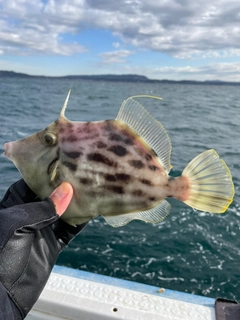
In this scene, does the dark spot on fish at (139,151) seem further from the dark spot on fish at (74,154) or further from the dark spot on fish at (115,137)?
the dark spot on fish at (74,154)

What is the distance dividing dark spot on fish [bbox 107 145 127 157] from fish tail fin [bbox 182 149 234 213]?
403 mm

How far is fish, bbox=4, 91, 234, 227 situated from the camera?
222 cm

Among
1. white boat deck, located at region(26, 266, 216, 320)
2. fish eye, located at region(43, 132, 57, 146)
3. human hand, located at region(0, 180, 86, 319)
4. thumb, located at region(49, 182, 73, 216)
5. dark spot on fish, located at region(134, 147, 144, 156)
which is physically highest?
fish eye, located at region(43, 132, 57, 146)

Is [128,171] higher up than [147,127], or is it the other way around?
[147,127]

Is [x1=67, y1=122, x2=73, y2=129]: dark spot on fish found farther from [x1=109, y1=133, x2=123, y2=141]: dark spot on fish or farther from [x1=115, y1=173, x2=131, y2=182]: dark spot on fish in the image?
[x1=115, y1=173, x2=131, y2=182]: dark spot on fish

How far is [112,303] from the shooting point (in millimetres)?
3484

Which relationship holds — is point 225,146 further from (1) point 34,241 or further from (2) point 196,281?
(1) point 34,241

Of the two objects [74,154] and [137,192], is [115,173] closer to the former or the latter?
[137,192]

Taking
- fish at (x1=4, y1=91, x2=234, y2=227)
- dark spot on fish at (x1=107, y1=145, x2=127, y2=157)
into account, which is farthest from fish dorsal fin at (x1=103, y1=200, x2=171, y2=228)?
dark spot on fish at (x1=107, y1=145, x2=127, y2=157)

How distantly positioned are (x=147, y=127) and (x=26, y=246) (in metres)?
1.05

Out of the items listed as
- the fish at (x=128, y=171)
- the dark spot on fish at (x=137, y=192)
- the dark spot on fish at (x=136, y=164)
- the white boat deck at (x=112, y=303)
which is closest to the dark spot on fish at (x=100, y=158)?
the fish at (x=128, y=171)

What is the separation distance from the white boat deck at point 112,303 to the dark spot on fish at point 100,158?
71.0 inches

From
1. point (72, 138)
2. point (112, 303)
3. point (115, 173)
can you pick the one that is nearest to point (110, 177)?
point (115, 173)

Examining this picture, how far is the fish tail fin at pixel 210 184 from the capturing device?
2180 mm
